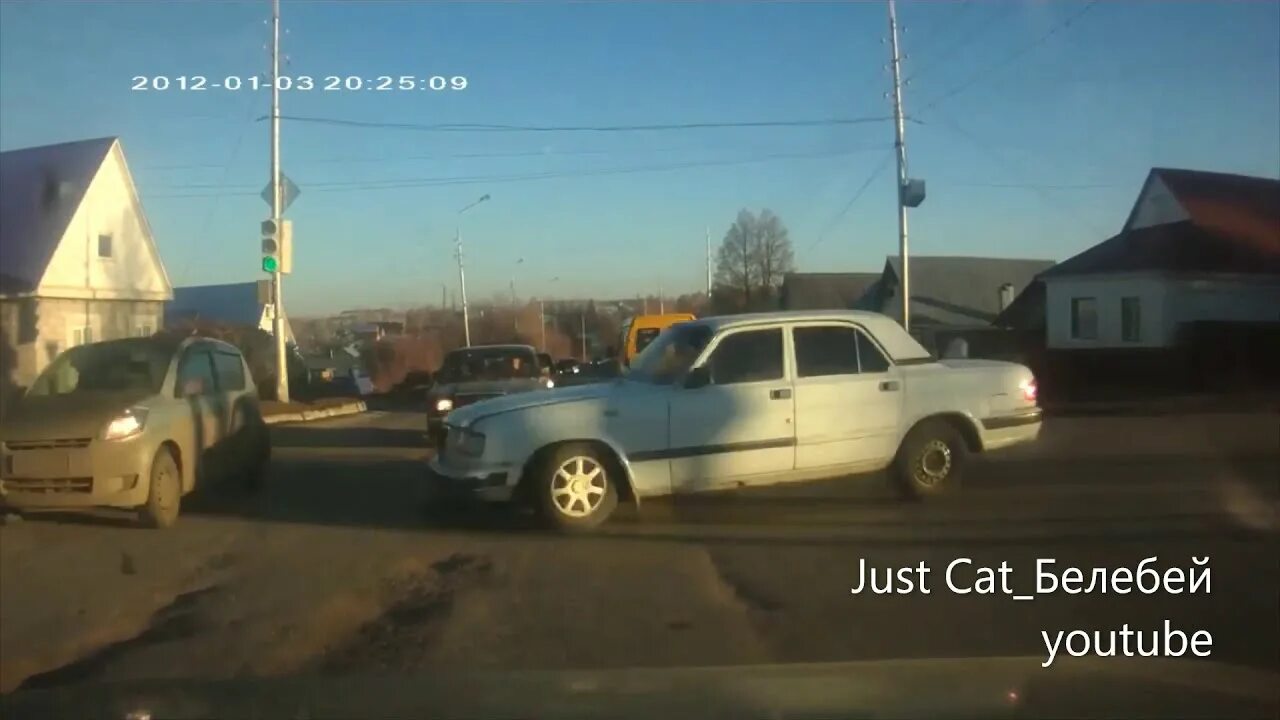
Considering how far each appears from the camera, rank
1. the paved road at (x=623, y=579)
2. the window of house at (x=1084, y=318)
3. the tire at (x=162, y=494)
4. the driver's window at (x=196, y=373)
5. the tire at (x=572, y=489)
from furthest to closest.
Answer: the window of house at (x=1084, y=318)
the driver's window at (x=196, y=373)
the tire at (x=162, y=494)
the tire at (x=572, y=489)
the paved road at (x=623, y=579)

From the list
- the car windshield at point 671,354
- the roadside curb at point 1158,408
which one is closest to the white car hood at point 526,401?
the car windshield at point 671,354

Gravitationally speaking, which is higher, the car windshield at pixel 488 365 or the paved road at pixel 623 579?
the car windshield at pixel 488 365

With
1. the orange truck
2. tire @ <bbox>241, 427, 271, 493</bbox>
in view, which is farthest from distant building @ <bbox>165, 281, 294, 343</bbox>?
tire @ <bbox>241, 427, 271, 493</bbox>

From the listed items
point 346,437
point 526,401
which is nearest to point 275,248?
point 346,437

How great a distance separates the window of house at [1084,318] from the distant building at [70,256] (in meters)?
21.9

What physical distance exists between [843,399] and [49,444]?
247 inches

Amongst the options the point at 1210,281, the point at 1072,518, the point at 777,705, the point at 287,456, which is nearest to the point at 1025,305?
the point at 1210,281

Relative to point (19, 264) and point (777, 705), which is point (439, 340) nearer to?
point (19, 264)

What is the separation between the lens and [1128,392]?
23.5m

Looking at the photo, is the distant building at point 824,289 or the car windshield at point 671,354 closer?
the car windshield at point 671,354

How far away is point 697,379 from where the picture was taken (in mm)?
9695

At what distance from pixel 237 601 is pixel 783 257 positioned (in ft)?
60.9

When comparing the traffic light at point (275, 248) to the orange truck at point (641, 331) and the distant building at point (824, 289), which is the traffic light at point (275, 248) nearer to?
the orange truck at point (641, 331)

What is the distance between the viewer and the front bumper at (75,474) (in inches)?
385
